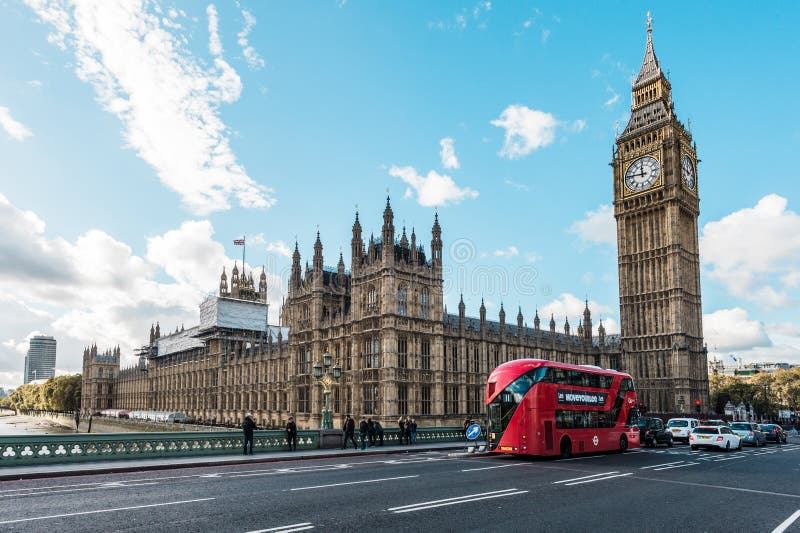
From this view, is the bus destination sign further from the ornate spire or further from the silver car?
the ornate spire

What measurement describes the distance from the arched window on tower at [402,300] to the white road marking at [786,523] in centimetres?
4022

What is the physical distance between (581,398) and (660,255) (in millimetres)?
57488

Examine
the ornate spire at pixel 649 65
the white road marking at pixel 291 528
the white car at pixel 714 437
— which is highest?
the ornate spire at pixel 649 65

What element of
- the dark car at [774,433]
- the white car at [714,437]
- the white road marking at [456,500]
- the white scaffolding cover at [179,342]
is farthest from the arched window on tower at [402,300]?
the white scaffolding cover at [179,342]

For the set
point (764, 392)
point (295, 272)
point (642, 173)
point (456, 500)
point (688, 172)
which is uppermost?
point (688, 172)

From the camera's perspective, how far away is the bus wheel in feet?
93.4

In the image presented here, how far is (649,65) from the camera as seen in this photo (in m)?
90.0

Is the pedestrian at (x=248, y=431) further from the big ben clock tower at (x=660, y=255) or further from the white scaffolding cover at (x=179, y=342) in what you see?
the white scaffolding cover at (x=179, y=342)

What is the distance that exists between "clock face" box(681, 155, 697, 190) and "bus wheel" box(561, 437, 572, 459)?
6377 cm

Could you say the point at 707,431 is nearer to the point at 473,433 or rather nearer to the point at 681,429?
the point at 681,429

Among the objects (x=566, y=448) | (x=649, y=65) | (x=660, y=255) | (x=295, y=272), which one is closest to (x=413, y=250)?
(x=295, y=272)

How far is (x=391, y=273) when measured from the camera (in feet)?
173

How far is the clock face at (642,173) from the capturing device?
81.8 metres

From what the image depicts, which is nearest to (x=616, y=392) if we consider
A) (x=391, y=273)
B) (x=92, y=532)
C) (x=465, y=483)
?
(x=465, y=483)
